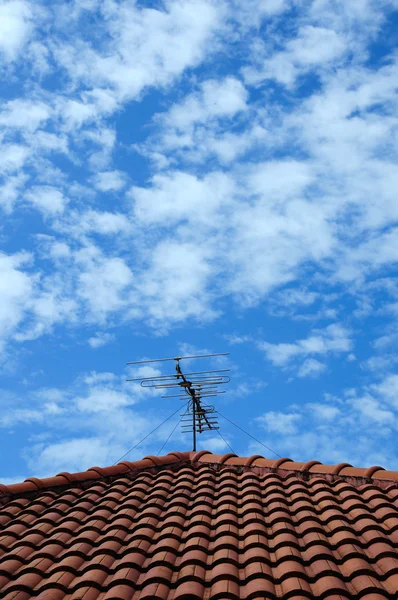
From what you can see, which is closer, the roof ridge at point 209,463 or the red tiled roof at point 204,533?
the red tiled roof at point 204,533

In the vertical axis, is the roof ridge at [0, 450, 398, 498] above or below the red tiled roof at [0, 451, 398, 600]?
above

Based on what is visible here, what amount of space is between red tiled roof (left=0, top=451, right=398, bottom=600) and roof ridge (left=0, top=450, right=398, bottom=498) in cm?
2

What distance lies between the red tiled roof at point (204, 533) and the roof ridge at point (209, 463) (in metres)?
0.02

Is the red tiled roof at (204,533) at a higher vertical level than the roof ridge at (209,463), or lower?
lower

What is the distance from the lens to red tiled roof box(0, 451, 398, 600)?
5086 mm

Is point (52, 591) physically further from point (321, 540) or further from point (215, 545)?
point (321, 540)

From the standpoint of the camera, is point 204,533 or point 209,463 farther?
point 209,463

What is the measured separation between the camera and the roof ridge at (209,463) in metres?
8.02

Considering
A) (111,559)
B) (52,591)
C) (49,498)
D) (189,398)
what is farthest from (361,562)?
(189,398)

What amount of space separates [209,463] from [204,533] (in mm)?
3109

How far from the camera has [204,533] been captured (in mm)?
6160

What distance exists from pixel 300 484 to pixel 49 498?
124 inches

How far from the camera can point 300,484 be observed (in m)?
8.02

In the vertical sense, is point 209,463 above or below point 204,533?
above
